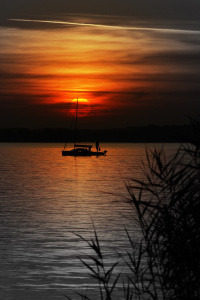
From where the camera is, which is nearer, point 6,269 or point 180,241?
point 180,241

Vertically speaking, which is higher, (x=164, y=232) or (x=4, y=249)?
(x=164, y=232)

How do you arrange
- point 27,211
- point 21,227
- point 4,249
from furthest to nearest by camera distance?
point 27,211, point 21,227, point 4,249

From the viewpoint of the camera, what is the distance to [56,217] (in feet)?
97.7

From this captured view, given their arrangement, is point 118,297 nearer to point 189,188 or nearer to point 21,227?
point 189,188

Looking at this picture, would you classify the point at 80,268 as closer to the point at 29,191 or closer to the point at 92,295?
the point at 92,295

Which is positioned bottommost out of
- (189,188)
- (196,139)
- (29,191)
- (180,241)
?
(29,191)

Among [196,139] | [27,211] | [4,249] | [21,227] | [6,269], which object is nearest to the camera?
[196,139]

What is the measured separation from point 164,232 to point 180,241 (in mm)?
413

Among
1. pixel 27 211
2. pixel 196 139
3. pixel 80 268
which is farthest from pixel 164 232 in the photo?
pixel 27 211

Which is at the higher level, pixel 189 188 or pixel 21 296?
pixel 189 188

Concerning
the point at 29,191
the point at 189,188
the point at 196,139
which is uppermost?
the point at 196,139

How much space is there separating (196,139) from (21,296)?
651 cm

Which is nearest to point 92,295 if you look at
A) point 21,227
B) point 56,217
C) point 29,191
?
point 21,227

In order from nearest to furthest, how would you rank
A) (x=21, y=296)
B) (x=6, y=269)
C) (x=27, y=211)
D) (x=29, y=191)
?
1. (x=21, y=296)
2. (x=6, y=269)
3. (x=27, y=211)
4. (x=29, y=191)
